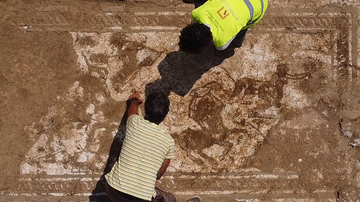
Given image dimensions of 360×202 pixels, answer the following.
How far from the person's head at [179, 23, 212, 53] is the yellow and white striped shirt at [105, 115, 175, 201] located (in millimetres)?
703

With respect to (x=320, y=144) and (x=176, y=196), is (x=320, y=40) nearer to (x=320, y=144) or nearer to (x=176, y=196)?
(x=320, y=144)

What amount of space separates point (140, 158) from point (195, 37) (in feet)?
3.44

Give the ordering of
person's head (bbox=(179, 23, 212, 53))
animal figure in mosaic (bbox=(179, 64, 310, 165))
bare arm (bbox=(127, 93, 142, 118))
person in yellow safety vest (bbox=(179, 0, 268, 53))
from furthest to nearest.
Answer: animal figure in mosaic (bbox=(179, 64, 310, 165)), bare arm (bbox=(127, 93, 142, 118)), person in yellow safety vest (bbox=(179, 0, 268, 53)), person's head (bbox=(179, 23, 212, 53))

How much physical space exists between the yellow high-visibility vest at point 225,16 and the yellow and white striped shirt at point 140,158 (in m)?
0.91

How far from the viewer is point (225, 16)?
244 centimetres

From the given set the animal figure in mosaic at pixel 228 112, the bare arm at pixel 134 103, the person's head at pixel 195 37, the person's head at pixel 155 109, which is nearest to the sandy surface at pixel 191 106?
the animal figure in mosaic at pixel 228 112

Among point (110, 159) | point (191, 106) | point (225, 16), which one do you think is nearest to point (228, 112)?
point (191, 106)

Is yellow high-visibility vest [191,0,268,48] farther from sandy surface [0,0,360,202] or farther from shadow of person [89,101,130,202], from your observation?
shadow of person [89,101,130,202]

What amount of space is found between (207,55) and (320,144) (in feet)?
4.84

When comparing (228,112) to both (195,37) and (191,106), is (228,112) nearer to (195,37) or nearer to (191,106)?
(191,106)

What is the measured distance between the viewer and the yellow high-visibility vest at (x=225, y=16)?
244 cm

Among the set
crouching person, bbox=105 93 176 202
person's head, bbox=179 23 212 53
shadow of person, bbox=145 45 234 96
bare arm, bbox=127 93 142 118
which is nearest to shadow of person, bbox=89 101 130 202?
bare arm, bbox=127 93 142 118

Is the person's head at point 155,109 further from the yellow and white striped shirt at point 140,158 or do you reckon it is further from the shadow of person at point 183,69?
the shadow of person at point 183,69

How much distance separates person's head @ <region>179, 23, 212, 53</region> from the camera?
226 centimetres
